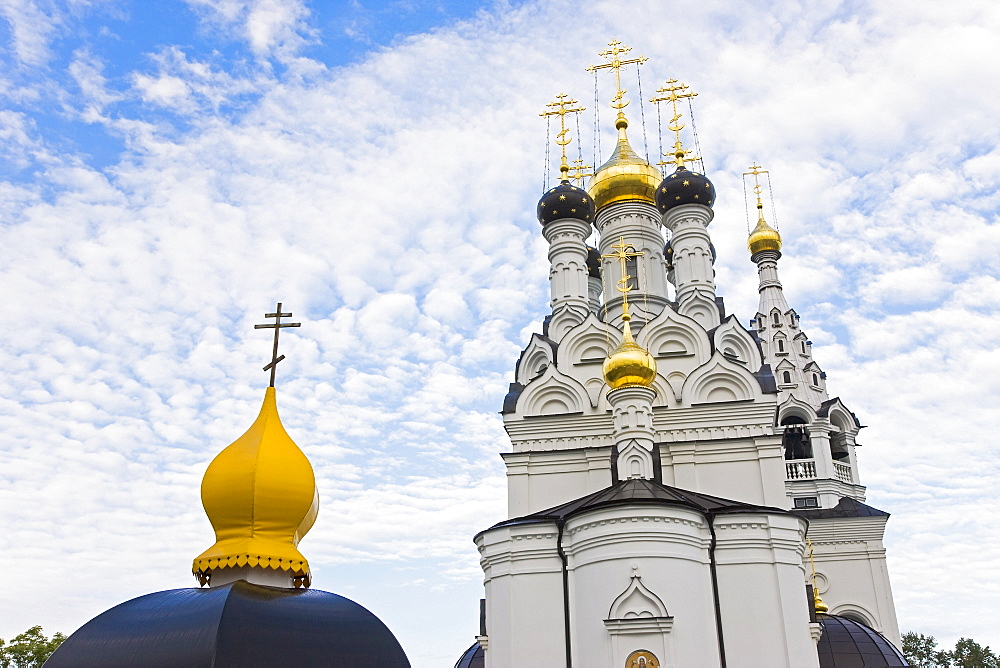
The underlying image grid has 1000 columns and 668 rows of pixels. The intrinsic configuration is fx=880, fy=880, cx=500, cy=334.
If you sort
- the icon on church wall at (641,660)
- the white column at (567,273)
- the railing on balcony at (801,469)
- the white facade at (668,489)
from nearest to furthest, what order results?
1. the icon on church wall at (641,660)
2. the white facade at (668,489)
3. the white column at (567,273)
4. the railing on balcony at (801,469)

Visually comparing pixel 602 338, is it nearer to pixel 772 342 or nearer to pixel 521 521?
pixel 521 521

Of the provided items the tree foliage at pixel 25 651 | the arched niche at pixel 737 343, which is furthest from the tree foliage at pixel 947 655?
the tree foliage at pixel 25 651

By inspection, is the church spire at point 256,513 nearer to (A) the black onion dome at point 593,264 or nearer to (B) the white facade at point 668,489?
(B) the white facade at point 668,489

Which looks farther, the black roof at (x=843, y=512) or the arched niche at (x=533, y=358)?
the black roof at (x=843, y=512)

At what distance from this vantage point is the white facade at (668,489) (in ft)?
43.7

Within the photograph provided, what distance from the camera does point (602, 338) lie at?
18.8m

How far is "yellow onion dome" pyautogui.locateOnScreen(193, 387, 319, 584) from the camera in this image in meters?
4.74

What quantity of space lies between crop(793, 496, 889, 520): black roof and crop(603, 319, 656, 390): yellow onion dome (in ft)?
28.4

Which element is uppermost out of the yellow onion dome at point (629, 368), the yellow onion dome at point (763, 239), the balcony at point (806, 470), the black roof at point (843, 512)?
the yellow onion dome at point (763, 239)

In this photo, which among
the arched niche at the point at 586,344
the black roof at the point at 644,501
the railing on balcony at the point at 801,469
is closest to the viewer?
the black roof at the point at 644,501

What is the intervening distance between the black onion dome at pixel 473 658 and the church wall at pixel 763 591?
17.5ft

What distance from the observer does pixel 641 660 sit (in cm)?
1271

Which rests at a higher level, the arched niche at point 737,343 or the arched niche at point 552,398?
the arched niche at point 737,343

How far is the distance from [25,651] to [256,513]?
1819 cm
